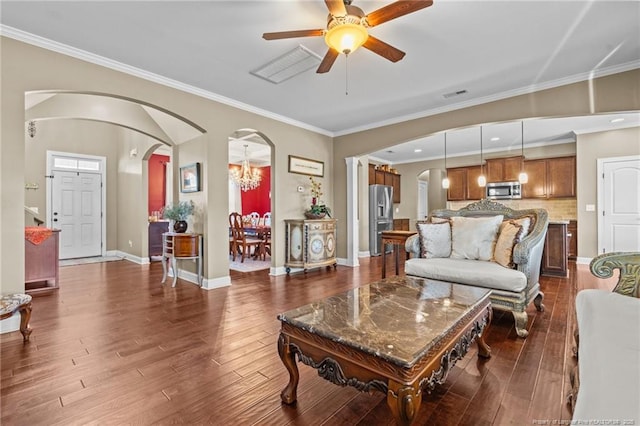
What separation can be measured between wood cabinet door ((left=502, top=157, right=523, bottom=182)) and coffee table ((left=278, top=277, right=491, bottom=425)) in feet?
19.9

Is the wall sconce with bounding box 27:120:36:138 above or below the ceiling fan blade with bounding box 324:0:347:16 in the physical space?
above

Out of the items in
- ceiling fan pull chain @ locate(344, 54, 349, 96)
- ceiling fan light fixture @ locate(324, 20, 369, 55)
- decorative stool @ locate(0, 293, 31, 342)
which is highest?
ceiling fan pull chain @ locate(344, 54, 349, 96)

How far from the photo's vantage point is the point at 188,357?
85.2 inches

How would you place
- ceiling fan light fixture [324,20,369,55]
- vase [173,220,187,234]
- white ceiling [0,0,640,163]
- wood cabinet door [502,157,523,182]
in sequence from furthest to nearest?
wood cabinet door [502,157,523,182], vase [173,220,187,234], white ceiling [0,0,640,163], ceiling fan light fixture [324,20,369,55]

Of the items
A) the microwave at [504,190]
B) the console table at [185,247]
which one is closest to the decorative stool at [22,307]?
the console table at [185,247]

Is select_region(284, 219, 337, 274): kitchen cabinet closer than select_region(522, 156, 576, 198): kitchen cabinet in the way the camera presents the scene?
Yes

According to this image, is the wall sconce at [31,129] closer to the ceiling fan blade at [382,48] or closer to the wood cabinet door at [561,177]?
the ceiling fan blade at [382,48]

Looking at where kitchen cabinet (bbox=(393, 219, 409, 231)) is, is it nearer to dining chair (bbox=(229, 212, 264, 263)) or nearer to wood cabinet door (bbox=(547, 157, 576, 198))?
wood cabinet door (bbox=(547, 157, 576, 198))

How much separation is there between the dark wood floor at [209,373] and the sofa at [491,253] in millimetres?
341

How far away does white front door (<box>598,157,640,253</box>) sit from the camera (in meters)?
5.30

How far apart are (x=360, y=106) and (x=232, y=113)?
1.95 metres

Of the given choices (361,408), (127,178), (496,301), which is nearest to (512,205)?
(496,301)

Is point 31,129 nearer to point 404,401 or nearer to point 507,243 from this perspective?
point 404,401

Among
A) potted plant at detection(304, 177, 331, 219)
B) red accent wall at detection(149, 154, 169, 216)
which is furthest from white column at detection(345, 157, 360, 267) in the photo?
red accent wall at detection(149, 154, 169, 216)
